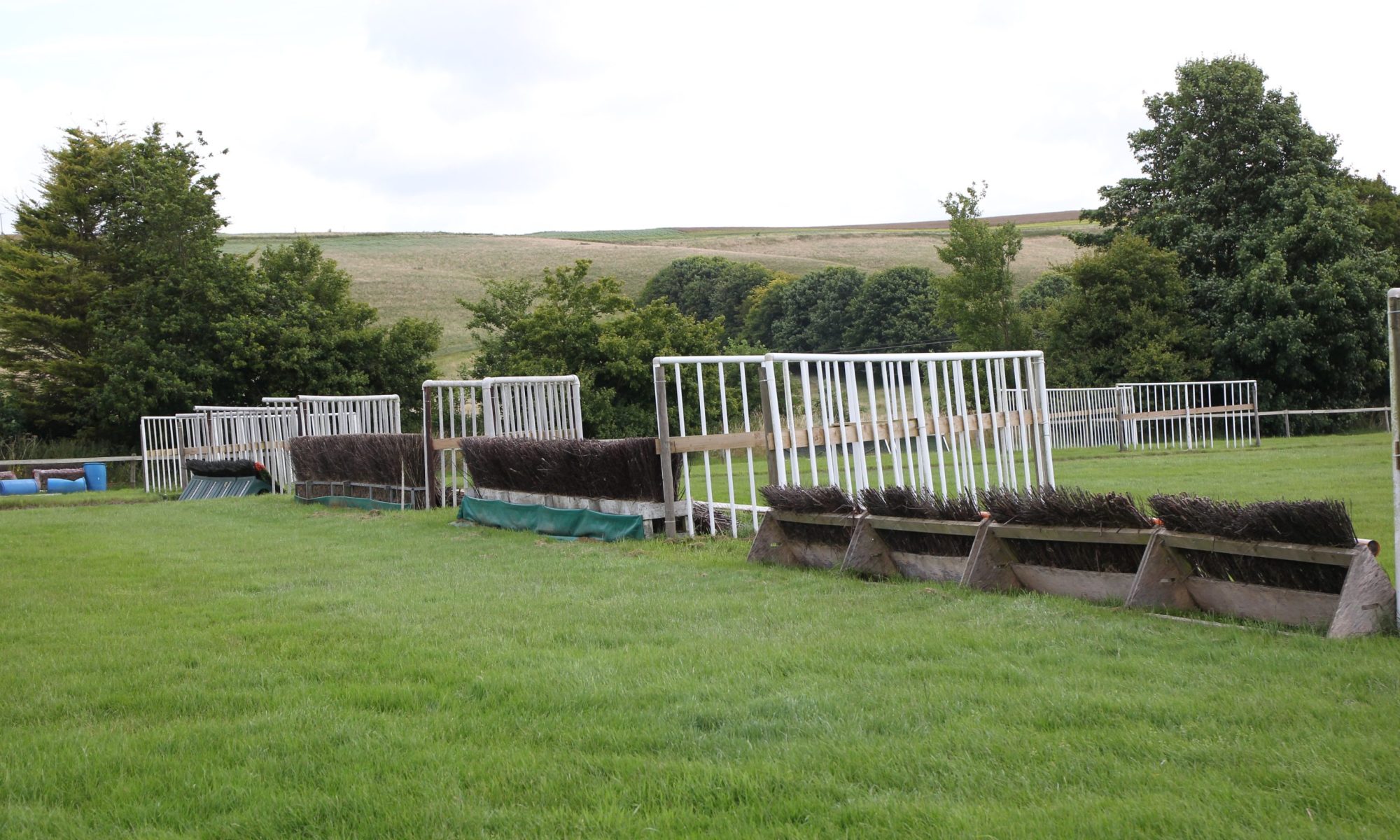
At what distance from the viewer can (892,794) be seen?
10.9ft

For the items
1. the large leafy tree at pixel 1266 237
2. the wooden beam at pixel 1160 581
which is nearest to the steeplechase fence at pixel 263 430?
the wooden beam at pixel 1160 581

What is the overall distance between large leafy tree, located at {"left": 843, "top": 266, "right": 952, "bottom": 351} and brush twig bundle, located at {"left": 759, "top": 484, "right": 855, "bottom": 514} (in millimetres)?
47978

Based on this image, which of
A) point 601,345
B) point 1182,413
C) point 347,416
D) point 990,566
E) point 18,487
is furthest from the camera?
point 601,345

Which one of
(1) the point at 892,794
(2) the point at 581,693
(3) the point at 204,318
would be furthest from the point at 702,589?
(3) the point at 204,318

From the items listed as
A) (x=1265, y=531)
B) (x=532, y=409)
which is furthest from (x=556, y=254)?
(x=1265, y=531)

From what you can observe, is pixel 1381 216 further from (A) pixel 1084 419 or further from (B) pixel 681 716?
(B) pixel 681 716

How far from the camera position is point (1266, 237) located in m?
34.1

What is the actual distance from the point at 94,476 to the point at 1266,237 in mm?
33867

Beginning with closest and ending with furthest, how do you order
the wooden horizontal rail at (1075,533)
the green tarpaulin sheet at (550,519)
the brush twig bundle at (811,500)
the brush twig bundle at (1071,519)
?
the wooden horizontal rail at (1075,533)
the brush twig bundle at (1071,519)
the brush twig bundle at (811,500)
the green tarpaulin sheet at (550,519)

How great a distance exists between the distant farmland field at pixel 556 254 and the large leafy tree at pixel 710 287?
128 inches

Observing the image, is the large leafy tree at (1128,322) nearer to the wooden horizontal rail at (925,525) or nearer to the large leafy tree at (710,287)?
the wooden horizontal rail at (925,525)

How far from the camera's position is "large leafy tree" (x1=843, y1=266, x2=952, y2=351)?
186 feet

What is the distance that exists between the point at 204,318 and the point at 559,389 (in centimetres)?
2256

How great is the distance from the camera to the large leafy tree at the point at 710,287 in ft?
227
